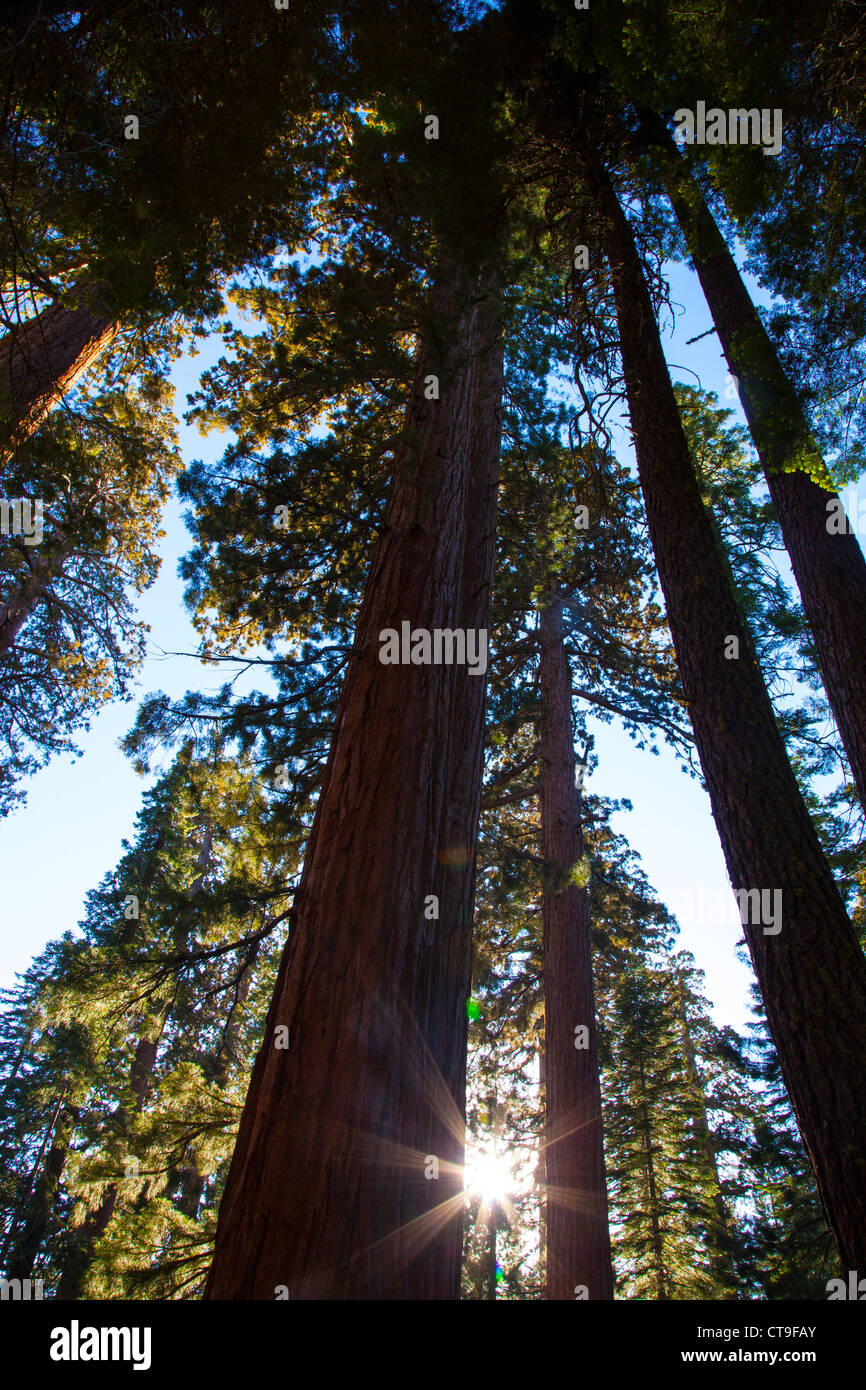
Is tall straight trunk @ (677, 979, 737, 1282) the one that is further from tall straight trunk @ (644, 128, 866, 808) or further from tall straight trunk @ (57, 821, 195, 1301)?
tall straight trunk @ (644, 128, 866, 808)

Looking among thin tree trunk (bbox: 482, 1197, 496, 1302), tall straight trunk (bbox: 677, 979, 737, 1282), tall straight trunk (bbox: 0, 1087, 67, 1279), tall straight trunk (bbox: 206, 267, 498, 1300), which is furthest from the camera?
thin tree trunk (bbox: 482, 1197, 496, 1302)

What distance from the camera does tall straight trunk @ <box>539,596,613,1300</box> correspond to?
18.7 feet

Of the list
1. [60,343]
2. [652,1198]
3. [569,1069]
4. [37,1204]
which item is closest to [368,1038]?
[569,1069]

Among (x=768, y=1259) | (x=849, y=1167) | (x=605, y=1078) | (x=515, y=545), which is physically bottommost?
(x=768, y=1259)

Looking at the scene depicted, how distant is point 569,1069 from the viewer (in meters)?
6.58

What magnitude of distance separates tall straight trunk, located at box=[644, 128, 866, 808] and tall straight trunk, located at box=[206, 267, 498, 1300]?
3.08 metres

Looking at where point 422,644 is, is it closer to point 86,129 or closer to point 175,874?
point 86,129

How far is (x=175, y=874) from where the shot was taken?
15.5 metres

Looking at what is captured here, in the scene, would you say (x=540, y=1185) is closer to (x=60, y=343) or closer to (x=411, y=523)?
(x=411, y=523)

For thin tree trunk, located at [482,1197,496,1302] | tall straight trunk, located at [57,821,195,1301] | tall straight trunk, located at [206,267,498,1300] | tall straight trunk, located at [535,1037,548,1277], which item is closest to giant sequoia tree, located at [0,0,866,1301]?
tall straight trunk, located at [206,267,498,1300]

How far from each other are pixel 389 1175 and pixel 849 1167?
218 cm

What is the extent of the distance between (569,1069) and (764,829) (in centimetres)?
439

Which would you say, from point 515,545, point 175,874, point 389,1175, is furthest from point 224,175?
point 175,874
